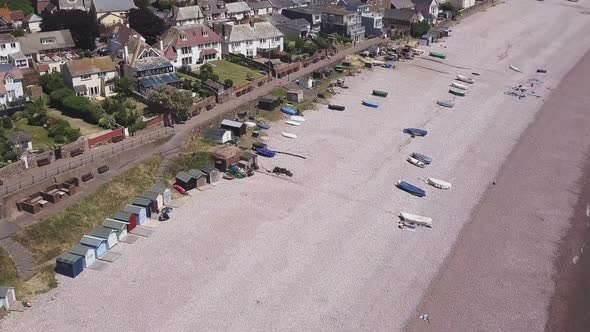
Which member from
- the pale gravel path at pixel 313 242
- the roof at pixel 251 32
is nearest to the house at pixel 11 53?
the roof at pixel 251 32

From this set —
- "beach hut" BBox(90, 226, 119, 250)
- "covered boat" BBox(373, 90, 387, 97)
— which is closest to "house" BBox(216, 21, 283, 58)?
"covered boat" BBox(373, 90, 387, 97)

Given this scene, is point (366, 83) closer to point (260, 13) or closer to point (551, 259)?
point (260, 13)

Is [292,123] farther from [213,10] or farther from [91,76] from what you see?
[213,10]

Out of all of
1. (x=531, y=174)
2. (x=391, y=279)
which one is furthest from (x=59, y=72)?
(x=531, y=174)

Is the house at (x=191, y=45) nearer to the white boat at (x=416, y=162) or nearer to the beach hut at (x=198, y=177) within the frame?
the beach hut at (x=198, y=177)

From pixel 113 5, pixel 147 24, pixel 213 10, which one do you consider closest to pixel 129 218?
pixel 147 24
